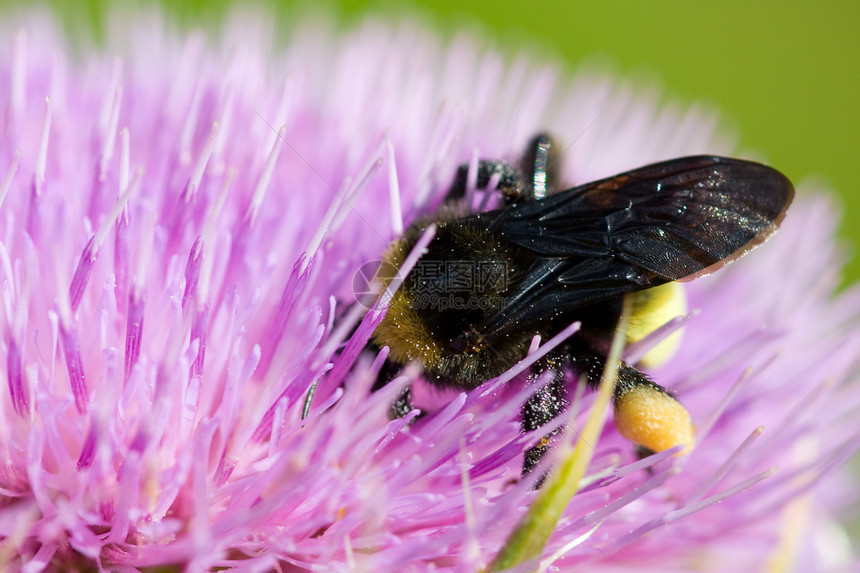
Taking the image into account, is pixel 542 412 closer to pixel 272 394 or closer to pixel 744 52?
pixel 272 394

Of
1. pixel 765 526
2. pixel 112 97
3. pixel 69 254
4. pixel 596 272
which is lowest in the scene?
pixel 765 526

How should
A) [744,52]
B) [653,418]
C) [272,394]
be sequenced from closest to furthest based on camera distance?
[272,394]
[653,418]
[744,52]

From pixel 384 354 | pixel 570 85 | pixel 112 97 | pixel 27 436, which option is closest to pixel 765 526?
pixel 384 354

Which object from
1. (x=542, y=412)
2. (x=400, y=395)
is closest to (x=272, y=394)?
(x=400, y=395)

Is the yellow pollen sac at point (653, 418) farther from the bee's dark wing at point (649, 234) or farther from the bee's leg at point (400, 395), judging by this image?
the bee's leg at point (400, 395)

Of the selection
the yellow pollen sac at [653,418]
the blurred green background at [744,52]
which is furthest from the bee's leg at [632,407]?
the blurred green background at [744,52]

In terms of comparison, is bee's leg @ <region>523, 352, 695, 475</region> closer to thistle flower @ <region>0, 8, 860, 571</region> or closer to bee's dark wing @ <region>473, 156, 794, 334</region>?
thistle flower @ <region>0, 8, 860, 571</region>

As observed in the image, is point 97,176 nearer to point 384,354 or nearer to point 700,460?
point 384,354
